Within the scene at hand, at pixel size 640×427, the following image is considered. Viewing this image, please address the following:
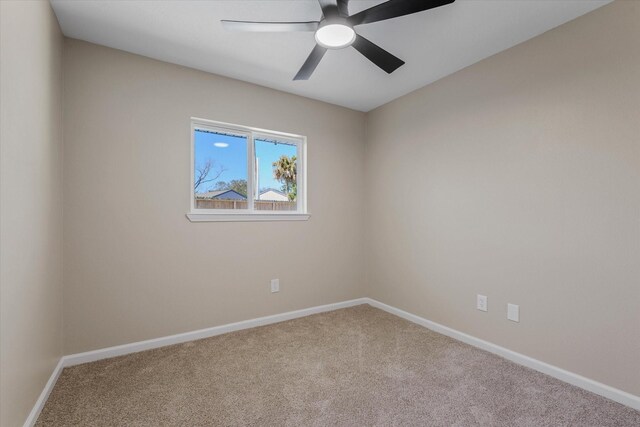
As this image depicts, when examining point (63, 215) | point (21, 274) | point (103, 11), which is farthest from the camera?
point (63, 215)

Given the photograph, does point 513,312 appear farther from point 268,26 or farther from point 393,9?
point 268,26

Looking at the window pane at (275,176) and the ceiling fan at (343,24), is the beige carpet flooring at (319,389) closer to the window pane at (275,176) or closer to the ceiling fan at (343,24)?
the window pane at (275,176)

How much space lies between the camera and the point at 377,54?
1981 millimetres

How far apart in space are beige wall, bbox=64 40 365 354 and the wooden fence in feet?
0.62

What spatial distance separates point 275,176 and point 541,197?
2344 millimetres

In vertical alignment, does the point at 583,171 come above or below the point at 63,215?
above

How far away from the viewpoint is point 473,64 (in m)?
2.56

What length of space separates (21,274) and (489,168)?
3.04m

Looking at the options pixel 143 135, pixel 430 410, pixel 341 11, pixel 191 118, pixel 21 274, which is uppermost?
pixel 341 11

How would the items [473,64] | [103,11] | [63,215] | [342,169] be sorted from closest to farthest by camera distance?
1. [103,11]
2. [63,215]
3. [473,64]
4. [342,169]

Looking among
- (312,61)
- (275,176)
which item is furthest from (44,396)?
(312,61)

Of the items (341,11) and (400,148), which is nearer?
(341,11)

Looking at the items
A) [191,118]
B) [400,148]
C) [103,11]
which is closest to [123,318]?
[191,118]

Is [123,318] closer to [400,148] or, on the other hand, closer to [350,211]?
[350,211]
